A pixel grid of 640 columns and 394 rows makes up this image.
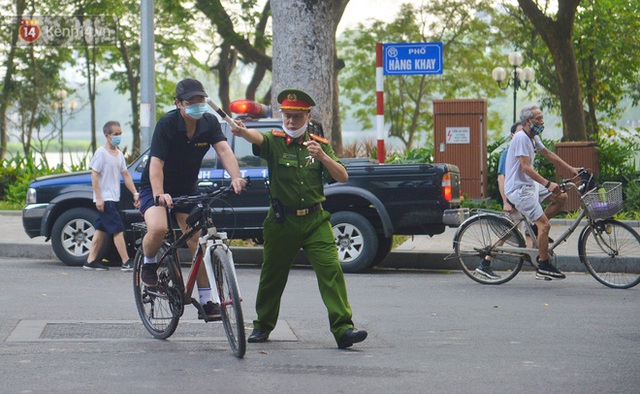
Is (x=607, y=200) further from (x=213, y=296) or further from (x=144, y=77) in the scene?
(x=144, y=77)

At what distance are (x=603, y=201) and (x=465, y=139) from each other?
9078 millimetres

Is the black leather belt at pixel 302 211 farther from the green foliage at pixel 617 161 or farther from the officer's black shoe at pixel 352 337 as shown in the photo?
the green foliage at pixel 617 161

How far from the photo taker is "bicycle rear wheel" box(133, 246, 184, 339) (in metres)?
7.64

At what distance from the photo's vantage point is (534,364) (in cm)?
693

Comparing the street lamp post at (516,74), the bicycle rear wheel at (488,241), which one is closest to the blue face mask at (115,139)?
the bicycle rear wheel at (488,241)

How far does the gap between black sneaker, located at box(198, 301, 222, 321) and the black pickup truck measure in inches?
191

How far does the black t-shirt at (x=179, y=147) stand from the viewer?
24.8 feet

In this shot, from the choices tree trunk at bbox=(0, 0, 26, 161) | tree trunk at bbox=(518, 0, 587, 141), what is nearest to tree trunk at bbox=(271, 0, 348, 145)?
tree trunk at bbox=(518, 0, 587, 141)

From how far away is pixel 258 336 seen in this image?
25.3ft

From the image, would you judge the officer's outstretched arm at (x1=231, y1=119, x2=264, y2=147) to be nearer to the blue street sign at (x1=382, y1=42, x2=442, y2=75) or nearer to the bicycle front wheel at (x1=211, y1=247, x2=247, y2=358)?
the bicycle front wheel at (x1=211, y1=247, x2=247, y2=358)

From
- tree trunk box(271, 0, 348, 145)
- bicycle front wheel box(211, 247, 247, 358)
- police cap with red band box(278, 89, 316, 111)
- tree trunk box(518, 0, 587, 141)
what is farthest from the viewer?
tree trunk box(518, 0, 587, 141)

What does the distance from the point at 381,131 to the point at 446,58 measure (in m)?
36.7

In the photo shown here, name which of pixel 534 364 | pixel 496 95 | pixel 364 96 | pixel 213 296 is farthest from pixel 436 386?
pixel 364 96

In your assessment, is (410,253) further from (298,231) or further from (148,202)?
(148,202)
